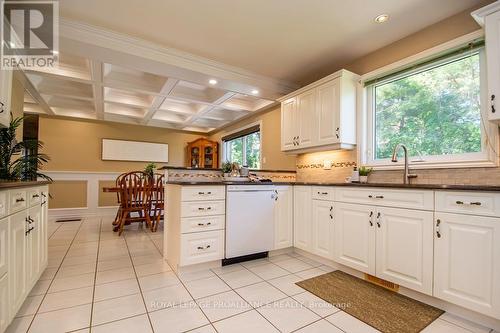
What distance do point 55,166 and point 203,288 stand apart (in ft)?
16.9

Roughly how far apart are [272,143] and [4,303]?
3.67 meters

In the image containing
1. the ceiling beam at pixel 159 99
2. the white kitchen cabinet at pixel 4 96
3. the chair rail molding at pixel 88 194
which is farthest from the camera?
the chair rail molding at pixel 88 194

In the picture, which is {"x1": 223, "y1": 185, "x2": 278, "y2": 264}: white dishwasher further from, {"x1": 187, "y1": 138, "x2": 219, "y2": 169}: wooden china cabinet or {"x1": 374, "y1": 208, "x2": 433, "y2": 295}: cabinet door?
{"x1": 187, "y1": 138, "x2": 219, "y2": 169}: wooden china cabinet

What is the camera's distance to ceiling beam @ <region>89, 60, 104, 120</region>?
293 cm

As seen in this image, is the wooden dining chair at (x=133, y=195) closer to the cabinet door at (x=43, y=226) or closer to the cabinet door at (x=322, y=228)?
the cabinet door at (x=43, y=226)

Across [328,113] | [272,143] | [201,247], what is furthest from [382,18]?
[201,247]

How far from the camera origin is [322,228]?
2555 mm

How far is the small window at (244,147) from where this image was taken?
16.1ft

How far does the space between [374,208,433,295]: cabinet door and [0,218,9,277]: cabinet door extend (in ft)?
8.30

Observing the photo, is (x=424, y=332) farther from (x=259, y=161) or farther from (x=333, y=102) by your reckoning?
(x=259, y=161)

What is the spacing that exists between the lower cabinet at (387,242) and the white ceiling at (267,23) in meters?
1.76

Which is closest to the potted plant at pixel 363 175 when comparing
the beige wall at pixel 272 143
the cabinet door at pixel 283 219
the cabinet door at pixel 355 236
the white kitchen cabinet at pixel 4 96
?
the cabinet door at pixel 355 236

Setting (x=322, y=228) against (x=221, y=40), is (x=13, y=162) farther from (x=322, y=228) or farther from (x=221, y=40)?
(x=322, y=228)

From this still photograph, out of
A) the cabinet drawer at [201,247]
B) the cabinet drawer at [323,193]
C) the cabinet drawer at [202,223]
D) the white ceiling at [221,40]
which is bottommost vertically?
the cabinet drawer at [201,247]
